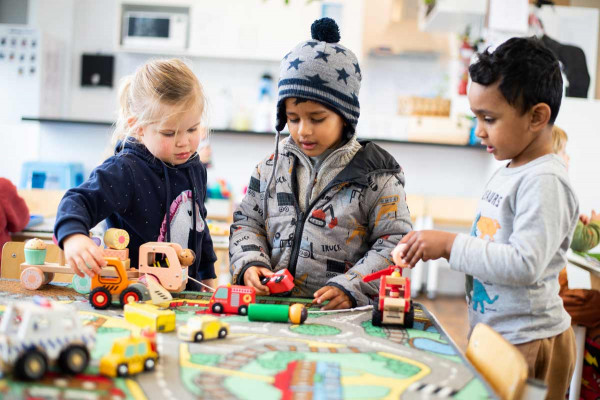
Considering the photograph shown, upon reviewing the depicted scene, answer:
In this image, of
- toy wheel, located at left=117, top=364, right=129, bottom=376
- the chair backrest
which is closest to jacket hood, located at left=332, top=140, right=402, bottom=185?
the chair backrest

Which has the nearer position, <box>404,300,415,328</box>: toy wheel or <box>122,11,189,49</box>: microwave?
<box>404,300,415,328</box>: toy wheel

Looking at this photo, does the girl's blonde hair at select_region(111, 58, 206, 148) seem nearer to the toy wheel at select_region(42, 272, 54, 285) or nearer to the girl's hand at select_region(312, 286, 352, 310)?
the toy wheel at select_region(42, 272, 54, 285)

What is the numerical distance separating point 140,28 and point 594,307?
12.0 feet

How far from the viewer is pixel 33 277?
3.95ft

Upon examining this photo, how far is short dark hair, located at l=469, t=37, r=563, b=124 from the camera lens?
43.7 inches

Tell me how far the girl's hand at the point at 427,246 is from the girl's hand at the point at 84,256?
53 cm

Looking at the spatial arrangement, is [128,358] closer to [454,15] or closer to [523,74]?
[523,74]

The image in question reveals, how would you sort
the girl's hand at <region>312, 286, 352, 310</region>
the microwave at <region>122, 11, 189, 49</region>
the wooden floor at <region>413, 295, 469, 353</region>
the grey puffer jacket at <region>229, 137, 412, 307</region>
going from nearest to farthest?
the girl's hand at <region>312, 286, 352, 310</region>, the grey puffer jacket at <region>229, 137, 412, 307</region>, the wooden floor at <region>413, 295, 469, 353</region>, the microwave at <region>122, 11, 189, 49</region>

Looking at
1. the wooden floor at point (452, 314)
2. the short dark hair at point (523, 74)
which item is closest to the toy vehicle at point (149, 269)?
the short dark hair at point (523, 74)

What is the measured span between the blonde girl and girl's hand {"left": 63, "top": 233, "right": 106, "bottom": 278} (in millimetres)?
189

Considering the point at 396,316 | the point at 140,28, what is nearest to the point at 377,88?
the point at 140,28

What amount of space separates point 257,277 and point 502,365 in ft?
1.81

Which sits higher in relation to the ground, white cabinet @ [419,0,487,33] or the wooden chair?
white cabinet @ [419,0,487,33]

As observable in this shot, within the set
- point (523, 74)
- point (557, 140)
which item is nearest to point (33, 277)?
→ point (523, 74)
